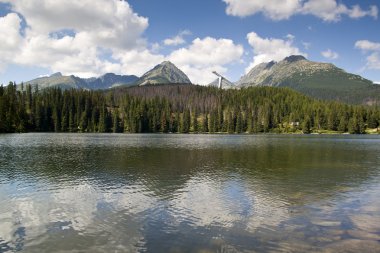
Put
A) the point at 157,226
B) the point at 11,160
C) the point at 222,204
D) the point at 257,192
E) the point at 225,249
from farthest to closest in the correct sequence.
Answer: the point at 11,160 < the point at 257,192 < the point at 222,204 < the point at 157,226 < the point at 225,249

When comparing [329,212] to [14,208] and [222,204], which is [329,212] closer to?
[222,204]

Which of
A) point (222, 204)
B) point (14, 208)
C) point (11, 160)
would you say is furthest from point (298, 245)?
point (11, 160)

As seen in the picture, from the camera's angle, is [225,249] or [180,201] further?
[180,201]

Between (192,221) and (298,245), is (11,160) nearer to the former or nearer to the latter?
(192,221)

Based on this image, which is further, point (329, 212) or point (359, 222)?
point (329, 212)

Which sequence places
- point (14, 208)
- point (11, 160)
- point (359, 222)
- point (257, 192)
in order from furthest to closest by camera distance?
point (11, 160), point (257, 192), point (14, 208), point (359, 222)

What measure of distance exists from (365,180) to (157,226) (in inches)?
1467

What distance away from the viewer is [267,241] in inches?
907

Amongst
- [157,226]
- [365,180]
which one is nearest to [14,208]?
[157,226]

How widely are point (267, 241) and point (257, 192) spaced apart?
54.9 ft

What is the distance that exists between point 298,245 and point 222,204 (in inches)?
479

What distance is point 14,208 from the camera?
3088 centimetres

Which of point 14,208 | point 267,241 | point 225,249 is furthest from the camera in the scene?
point 14,208

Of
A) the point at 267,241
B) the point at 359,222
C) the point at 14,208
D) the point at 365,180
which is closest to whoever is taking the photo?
the point at 267,241
